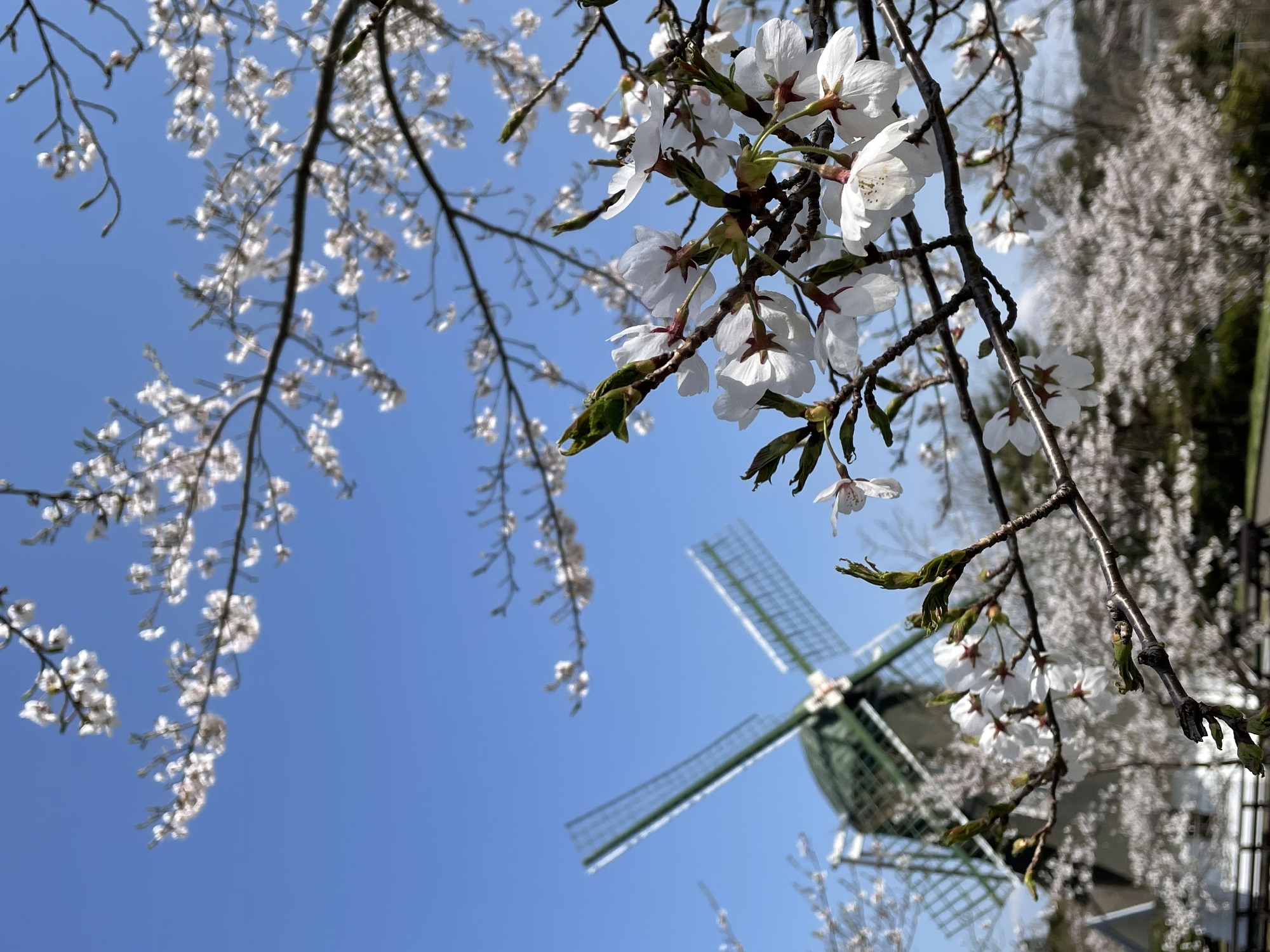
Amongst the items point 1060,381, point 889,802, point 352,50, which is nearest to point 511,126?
point 352,50

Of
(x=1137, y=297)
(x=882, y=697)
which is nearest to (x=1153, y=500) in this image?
(x=1137, y=297)

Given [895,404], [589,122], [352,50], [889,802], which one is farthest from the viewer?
[889,802]

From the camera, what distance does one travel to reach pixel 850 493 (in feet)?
2.47

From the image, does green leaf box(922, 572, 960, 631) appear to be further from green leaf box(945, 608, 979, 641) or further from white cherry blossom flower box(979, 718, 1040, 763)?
white cherry blossom flower box(979, 718, 1040, 763)

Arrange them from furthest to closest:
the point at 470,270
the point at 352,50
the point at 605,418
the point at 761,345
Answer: the point at 470,270
the point at 352,50
the point at 761,345
the point at 605,418

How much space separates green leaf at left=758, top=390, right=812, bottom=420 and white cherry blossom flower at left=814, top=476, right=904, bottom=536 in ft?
0.44

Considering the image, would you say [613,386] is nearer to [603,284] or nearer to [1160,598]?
[603,284]

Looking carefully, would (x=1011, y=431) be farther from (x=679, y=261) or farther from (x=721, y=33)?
(x=721, y=33)

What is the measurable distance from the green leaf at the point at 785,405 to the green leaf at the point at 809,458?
2 centimetres

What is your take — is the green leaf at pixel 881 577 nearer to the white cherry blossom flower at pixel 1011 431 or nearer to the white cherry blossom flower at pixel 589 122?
the white cherry blossom flower at pixel 1011 431

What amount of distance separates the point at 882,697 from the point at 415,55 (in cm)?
1210

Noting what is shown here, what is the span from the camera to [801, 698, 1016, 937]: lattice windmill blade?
33.5 ft

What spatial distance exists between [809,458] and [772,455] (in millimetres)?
30

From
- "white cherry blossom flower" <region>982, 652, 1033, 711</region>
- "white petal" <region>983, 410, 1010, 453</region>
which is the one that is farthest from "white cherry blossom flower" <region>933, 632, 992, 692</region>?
"white petal" <region>983, 410, 1010, 453</region>
